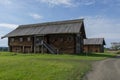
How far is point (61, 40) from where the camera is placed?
41.3 metres

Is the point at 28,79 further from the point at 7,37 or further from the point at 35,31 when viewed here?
the point at 7,37

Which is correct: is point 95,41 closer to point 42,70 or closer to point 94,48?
point 94,48

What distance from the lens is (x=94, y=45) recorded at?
235 feet

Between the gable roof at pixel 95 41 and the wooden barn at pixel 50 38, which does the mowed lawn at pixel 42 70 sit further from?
the gable roof at pixel 95 41

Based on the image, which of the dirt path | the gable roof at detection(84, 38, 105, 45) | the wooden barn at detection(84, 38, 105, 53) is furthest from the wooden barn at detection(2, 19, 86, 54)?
the gable roof at detection(84, 38, 105, 45)

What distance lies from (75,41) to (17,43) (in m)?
15.4

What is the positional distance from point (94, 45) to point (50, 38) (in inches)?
1263

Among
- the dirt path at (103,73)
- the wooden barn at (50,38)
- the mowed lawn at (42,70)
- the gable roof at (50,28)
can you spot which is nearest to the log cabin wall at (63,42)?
the wooden barn at (50,38)

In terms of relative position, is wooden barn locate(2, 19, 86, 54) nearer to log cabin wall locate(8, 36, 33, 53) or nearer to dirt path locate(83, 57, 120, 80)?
log cabin wall locate(8, 36, 33, 53)

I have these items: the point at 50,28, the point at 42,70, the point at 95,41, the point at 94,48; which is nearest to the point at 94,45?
the point at 94,48

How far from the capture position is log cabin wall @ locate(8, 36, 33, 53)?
4576 cm

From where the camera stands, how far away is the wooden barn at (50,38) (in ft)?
132

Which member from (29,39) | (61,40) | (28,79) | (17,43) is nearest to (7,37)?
(17,43)

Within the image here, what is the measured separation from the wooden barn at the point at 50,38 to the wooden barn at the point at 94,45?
2401 cm
